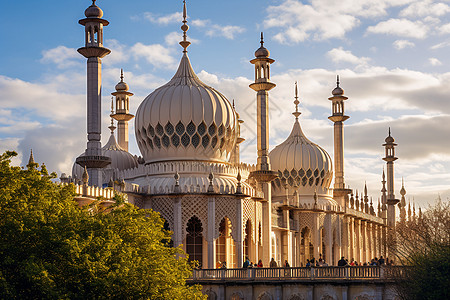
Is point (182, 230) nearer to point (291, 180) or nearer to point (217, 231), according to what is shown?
point (217, 231)

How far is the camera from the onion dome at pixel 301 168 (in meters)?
65.8

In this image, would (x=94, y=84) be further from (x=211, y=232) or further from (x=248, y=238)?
(x=248, y=238)

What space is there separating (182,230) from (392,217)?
148 ft

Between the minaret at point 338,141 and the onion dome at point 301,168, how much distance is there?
79cm

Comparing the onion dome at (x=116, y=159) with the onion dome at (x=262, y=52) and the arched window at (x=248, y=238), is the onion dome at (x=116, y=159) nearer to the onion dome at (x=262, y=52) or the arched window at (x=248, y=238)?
the arched window at (x=248, y=238)

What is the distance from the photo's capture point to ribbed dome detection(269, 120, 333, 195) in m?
65.8

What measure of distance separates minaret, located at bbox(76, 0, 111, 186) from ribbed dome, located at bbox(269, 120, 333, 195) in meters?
26.2

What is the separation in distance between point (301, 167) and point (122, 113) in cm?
1548

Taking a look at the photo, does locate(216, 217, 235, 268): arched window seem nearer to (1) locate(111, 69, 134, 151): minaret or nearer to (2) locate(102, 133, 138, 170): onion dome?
(2) locate(102, 133, 138, 170): onion dome

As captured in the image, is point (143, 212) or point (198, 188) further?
point (198, 188)

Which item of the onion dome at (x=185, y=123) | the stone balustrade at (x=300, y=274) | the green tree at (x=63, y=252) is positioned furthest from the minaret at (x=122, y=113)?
the green tree at (x=63, y=252)

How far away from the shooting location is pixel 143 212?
3391cm

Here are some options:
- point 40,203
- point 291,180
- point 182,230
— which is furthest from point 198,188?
point 291,180

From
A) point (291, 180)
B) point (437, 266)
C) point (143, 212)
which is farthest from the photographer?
point (291, 180)
